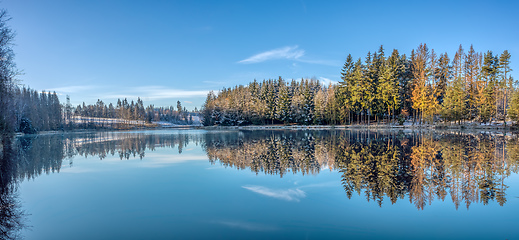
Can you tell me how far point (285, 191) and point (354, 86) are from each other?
49.8 metres

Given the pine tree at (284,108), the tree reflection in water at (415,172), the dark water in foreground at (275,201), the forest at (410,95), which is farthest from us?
the pine tree at (284,108)

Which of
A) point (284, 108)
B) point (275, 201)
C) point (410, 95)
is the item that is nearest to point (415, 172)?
point (275, 201)

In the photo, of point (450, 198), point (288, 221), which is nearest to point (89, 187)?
point (288, 221)

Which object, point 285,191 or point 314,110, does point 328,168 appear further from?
point 314,110

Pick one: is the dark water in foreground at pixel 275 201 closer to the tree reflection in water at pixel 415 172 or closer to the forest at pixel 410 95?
the tree reflection in water at pixel 415 172

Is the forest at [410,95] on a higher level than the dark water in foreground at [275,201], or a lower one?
higher

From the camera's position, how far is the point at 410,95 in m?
53.6

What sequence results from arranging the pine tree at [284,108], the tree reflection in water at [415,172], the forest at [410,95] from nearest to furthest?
1. the tree reflection in water at [415,172]
2. the forest at [410,95]
3. the pine tree at [284,108]

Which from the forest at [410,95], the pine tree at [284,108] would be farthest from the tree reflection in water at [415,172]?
the pine tree at [284,108]

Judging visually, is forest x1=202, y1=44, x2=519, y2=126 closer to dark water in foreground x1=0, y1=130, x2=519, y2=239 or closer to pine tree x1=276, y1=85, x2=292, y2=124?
pine tree x1=276, y1=85, x2=292, y2=124

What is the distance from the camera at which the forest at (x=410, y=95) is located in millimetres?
43719

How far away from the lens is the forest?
43.7 meters

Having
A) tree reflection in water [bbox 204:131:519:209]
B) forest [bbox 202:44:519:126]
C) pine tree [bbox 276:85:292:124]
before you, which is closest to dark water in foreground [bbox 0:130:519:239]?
tree reflection in water [bbox 204:131:519:209]

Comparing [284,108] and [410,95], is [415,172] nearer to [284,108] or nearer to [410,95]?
[410,95]
